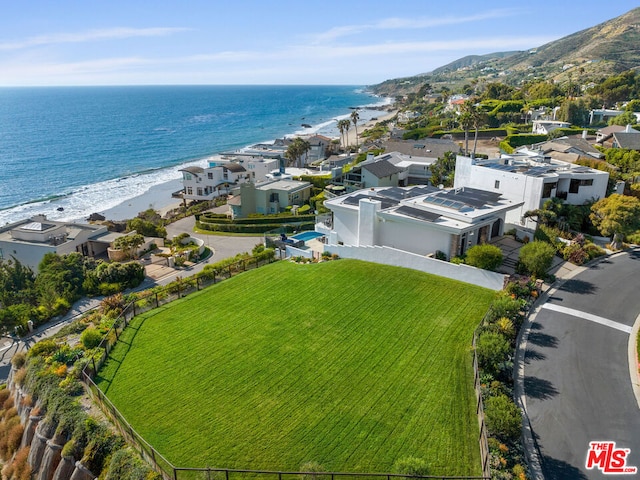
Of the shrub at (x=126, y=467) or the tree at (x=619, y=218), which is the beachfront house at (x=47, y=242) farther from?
the tree at (x=619, y=218)

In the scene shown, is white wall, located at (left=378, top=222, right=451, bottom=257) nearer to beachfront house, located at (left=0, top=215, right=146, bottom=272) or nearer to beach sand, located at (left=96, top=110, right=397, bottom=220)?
beachfront house, located at (left=0, top=215, right=146, bottom=272)

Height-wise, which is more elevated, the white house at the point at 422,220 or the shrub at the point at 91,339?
the white house at the point at 422,220

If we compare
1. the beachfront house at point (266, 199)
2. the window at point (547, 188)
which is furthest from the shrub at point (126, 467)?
the beachfront house at point (266, 199)

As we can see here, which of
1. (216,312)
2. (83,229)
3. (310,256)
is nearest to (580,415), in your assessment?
(216,312)

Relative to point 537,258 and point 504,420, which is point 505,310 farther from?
point 504,420

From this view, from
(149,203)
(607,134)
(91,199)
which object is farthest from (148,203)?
(607,134)
